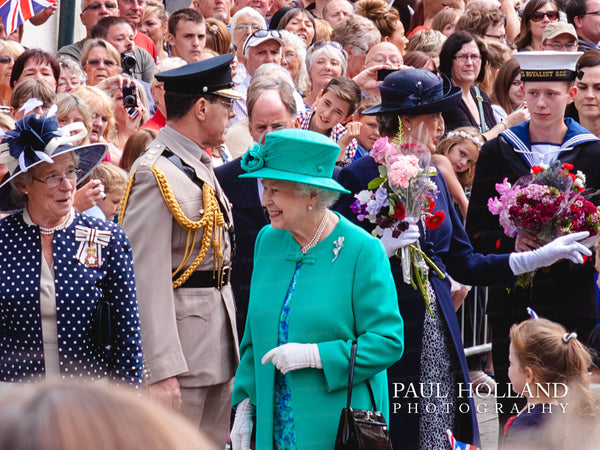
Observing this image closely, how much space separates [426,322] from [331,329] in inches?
44.4

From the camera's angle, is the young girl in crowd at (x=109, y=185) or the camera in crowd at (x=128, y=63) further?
the camera in crowd at (x=128, y=63)

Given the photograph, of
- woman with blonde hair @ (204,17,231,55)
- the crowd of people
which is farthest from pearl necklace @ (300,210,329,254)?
woman with blonde hair @ (204,17,231,55)

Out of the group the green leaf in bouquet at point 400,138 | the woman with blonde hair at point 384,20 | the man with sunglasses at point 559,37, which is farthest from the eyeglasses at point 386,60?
the green leaf in bouquet at point 400,138

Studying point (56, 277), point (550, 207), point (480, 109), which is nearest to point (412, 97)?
point (550, 207)

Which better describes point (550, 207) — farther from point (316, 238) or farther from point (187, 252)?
point (187, 252)

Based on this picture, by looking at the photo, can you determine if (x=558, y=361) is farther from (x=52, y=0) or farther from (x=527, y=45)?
(x=527, y=45)

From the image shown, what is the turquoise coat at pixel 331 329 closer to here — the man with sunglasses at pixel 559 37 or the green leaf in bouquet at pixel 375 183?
the green leaf in bouquet at pixel 375 183

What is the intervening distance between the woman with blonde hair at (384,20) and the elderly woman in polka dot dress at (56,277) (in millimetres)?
7892

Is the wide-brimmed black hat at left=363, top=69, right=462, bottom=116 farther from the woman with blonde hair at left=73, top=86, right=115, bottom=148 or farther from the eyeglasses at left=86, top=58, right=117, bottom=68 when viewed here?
the eyeglasses at left=86, top=58, right=117, bottom=68

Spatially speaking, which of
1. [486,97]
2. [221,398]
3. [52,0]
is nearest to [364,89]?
[486,97]

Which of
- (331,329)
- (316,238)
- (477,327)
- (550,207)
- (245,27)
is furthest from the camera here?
(245,27)

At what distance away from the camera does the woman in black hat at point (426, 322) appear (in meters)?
5.10

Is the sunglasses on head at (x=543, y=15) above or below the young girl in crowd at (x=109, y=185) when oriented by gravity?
above

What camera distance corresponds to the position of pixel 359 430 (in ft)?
13.1
